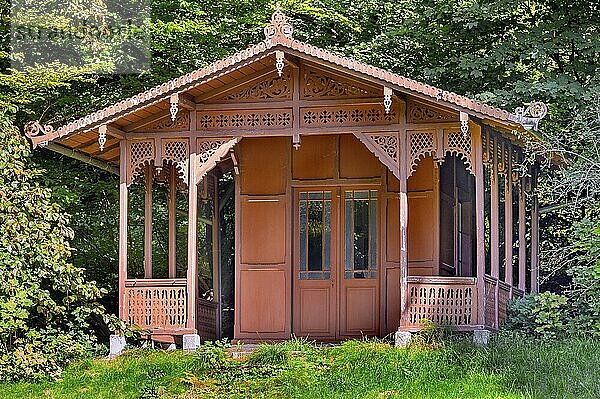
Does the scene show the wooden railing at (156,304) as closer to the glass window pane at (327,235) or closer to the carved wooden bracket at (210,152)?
the carved wooden bracket at (210,152)

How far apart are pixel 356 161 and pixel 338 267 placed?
5.43 ft

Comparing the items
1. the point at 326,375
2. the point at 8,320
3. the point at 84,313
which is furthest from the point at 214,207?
the point at 326,375

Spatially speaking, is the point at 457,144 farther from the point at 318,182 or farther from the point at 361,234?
the point at 318,182

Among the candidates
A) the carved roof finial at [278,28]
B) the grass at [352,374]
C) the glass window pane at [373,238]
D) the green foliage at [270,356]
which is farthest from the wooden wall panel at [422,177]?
the green foliage at [270,356]

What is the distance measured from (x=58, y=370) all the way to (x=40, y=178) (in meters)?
5.69

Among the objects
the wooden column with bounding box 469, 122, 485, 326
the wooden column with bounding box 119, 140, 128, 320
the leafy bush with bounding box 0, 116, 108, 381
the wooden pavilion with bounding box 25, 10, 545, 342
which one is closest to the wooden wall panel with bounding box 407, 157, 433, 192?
the wooden pavilion with bounding box 25, 10, 545, 342

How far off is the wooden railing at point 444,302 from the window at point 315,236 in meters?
2.12

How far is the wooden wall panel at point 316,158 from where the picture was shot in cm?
1535

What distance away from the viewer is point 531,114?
41.6 ft

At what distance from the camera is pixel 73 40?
19.0m

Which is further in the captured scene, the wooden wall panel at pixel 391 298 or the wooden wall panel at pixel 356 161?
the wooden wall panel at pixel 356 161

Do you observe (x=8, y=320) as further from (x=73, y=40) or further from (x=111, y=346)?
(x=73, y=40)

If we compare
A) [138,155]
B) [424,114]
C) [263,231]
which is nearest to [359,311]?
[263,231]

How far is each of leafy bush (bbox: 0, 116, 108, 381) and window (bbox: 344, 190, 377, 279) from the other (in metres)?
3.83
